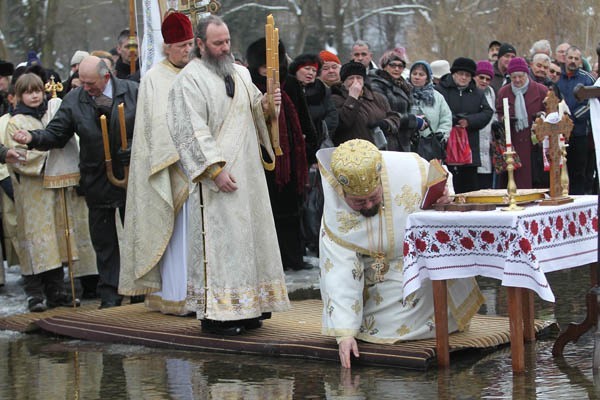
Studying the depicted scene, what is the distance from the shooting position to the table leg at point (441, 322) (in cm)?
711

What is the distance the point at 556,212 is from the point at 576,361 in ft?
2.86

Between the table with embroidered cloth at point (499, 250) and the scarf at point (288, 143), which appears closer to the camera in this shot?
the table with embroidered cloth at point (499, 250)

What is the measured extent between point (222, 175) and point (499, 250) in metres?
2.07

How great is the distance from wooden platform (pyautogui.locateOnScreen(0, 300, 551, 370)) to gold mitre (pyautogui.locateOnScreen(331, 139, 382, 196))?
3.17ft

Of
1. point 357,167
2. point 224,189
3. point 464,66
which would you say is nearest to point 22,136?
point 224,189

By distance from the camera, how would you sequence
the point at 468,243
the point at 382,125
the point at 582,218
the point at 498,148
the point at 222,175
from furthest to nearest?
the point at 498,148
the point at 382,125
the point at 222,175
the point at 582,218
the point at 468,243

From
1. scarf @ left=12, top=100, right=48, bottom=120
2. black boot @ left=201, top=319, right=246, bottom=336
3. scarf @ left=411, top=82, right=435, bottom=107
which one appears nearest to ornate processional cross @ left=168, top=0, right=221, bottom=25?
scarf @ left=12, top=100, right=48, bottom=120

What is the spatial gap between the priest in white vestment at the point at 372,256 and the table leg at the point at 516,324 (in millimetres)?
676

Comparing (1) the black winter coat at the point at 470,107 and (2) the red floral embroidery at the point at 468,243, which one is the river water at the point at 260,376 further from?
(1) the black winter coat at the point at 470,107

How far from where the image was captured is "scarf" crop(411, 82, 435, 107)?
13.5 meters

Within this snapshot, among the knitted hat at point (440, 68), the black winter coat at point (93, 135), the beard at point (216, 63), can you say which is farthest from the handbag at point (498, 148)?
the beard at point (216, 63)

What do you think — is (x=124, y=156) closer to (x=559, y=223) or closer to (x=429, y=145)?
(x=559, y=223)

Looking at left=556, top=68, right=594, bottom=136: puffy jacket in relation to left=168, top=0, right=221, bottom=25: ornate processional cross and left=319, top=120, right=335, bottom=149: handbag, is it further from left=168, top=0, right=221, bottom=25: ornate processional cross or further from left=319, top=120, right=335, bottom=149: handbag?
left=168, top=0, right=221, bottom=25: ornate processional cross

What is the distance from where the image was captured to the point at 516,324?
683 cm
